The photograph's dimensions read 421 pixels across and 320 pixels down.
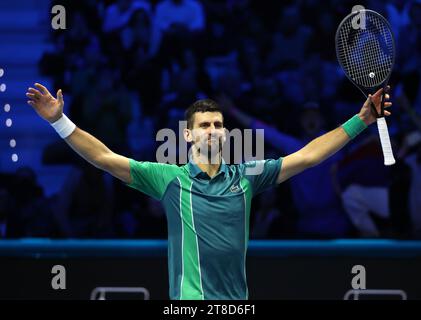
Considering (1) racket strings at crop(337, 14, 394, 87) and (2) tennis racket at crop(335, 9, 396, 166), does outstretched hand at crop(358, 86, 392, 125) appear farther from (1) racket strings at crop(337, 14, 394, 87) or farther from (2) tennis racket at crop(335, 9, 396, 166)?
(1) racket strings at crop(337, 14, 394, 87)

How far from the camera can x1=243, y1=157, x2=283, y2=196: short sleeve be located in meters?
4.47

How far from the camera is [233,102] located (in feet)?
25.2

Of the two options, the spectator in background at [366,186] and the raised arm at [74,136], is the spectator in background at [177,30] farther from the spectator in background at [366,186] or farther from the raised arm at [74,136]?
the raised arm at [74,136]

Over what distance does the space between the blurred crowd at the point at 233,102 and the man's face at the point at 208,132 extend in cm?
303

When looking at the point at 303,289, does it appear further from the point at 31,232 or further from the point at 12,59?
the point at 12,59

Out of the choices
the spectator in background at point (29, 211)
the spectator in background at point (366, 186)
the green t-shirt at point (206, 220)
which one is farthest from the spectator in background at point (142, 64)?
the green t-shirt at point (206, 220)

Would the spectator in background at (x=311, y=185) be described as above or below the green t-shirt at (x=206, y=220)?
above

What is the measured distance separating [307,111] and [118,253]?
196cm

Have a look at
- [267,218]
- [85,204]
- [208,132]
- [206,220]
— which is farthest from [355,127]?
[85,204]

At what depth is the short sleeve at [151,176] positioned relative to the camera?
174 inches

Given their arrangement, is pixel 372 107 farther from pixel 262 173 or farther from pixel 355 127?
pixel 262 173

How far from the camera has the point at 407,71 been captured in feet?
25.8

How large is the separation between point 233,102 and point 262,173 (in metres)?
3.25

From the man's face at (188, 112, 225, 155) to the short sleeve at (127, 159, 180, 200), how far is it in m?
0.18
